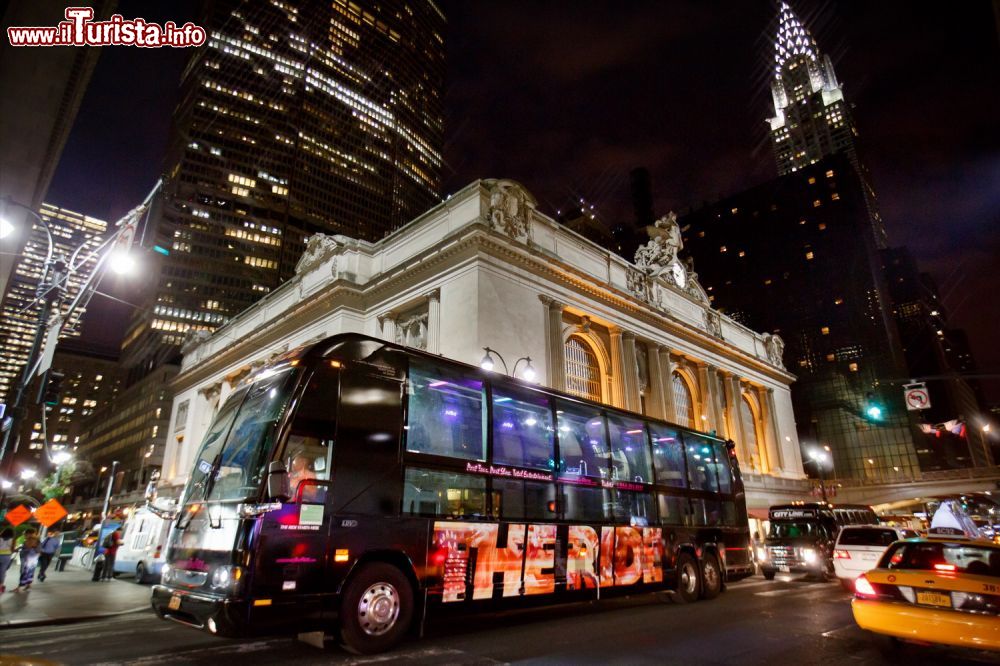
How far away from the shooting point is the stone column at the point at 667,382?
35.4 meters

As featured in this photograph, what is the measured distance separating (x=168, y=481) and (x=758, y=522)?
51.6m

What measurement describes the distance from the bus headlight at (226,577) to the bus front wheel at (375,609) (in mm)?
1324

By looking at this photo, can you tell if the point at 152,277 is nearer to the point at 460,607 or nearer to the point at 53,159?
the point at 53,159

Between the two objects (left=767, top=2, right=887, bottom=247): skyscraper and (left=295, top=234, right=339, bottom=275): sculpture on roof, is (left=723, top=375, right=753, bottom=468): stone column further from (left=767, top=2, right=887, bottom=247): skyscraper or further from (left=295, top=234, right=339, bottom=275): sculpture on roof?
(left=767, top=2, right=887, bottom=247): skyscraper

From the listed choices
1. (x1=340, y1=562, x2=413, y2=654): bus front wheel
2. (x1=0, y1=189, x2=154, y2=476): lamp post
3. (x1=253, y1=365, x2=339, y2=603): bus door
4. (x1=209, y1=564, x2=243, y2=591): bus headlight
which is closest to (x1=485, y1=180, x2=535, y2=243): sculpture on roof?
(x1=0, y1=189, x2=154, y2=476): lamp post

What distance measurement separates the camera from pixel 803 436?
81938 millimetres

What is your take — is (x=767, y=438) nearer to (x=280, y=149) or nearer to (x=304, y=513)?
(x=304, y=513)

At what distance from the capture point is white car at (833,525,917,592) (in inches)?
567


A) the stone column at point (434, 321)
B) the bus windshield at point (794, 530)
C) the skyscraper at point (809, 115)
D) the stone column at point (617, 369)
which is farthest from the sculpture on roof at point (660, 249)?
the skyscraper at point (809, 115)

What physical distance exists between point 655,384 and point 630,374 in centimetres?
337

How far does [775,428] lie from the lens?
165ft

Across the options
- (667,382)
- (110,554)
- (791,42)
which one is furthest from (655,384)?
(791,42)

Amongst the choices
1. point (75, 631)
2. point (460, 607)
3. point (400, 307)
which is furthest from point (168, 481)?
point (460, 607)

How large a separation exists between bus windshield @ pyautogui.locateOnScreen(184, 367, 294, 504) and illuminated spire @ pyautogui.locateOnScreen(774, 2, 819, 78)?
198414 millimetres
